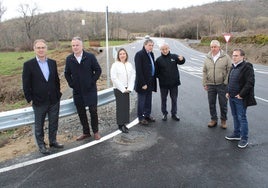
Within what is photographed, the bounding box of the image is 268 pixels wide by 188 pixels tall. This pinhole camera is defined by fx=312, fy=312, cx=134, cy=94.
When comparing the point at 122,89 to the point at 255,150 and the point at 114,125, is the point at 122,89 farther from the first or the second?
the point at 255,150

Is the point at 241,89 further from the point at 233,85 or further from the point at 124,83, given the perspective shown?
the point at 124,83

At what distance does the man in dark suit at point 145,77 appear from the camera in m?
7.18

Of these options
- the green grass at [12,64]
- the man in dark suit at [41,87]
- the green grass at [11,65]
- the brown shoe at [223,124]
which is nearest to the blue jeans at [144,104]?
the brown shoe at [223,124]

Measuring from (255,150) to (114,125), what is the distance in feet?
10.3

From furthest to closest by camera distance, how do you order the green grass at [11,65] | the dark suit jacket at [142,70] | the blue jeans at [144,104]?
the green grass at [11,65] → the blue jeans at [144,104] → the dark suit jacket at [142,70]

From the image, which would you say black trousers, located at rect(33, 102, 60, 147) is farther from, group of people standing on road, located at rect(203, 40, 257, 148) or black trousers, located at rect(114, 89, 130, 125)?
group of people standing on road, located at rect(203, 40, 257, 148)

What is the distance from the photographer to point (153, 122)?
294 inches

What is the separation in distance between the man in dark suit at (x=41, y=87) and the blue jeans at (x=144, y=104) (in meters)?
2.15

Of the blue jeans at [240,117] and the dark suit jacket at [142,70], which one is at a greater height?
the dark suit jacket at [142,70]

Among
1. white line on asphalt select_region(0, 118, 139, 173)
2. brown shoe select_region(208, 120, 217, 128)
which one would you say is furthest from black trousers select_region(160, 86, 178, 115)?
white line on asphalt select_region(0, 118, 139, 173)

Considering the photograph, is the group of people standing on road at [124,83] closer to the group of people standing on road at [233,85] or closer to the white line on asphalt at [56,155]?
the group of people standing on road at [233,85]

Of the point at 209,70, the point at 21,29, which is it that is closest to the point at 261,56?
the point at 209,70

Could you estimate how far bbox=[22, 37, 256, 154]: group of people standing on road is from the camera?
5.64 metres

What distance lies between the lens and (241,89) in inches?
234
